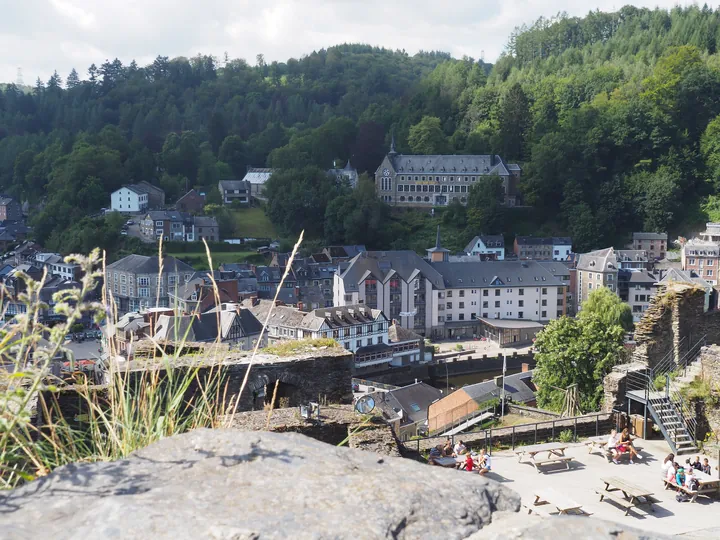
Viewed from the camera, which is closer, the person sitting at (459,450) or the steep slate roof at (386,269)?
the person sitting at (459,450)

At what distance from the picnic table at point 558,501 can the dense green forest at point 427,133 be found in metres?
62.7

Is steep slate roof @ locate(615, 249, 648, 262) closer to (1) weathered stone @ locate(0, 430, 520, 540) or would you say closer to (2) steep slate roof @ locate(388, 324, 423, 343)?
(2) steep slate roof @ locate(388, 324, 423, 343)

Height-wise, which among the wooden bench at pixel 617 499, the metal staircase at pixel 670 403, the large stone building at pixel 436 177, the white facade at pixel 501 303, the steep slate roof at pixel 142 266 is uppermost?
the large stone building at pixel 436 177

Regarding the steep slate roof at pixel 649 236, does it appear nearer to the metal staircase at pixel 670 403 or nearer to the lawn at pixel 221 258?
the lawn at pixel 221 258

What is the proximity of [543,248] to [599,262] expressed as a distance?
38.9 ft

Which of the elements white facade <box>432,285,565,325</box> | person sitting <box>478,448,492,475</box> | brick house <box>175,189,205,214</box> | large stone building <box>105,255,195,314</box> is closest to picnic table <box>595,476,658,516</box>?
person sitting <box>478,448,492,475</box>

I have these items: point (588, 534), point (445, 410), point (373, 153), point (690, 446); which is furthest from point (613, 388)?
point (373, 153)

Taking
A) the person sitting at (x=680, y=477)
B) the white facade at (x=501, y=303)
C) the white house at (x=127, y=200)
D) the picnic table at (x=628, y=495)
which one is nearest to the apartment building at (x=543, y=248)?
the white facade at (x=501, y=303)

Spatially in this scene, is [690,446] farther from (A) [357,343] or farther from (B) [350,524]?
(A) [357,343]

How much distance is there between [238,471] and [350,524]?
0.41m

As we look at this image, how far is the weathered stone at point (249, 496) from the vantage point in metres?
1.93

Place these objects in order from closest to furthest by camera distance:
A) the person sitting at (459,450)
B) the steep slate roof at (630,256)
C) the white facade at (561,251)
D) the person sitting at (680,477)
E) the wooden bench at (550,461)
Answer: the person sitting at (680,477) < the wooden bench at (550,461) < the person sitting at (459,450) < the steep slate roof at (630,256) < the white facade at (561,251)

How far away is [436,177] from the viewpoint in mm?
82312

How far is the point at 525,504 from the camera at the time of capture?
8.63m
